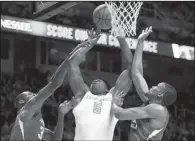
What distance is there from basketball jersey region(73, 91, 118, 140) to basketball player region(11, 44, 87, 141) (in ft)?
1.36

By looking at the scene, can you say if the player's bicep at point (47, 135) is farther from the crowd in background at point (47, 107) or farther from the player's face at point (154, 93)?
the crowd in background at point (47, 107)

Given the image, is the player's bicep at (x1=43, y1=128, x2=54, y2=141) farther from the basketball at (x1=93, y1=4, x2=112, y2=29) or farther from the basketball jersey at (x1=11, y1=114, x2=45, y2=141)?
the basketball at (x1=93, y1=4, x2=112, y2=29)

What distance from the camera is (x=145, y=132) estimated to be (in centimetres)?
503

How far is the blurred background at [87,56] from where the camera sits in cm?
1102

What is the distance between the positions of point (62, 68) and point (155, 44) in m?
7.24

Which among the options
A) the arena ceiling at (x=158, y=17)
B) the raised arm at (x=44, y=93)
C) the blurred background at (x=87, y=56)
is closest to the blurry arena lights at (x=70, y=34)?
the blurred background at (x=87, y=56)

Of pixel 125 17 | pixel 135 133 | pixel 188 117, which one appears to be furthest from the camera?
pixel 188 117

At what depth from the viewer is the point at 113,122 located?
4.75 meters

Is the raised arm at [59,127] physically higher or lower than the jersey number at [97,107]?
lower

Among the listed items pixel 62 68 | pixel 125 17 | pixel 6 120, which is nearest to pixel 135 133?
pixel 62 68

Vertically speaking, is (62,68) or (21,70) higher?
(62,68)

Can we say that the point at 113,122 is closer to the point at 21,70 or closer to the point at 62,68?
the point at 62,68

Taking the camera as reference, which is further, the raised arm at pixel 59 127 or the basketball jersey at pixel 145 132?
the raised arm at pixel 59 127

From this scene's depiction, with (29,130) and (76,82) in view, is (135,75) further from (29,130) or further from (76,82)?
(29,130)
